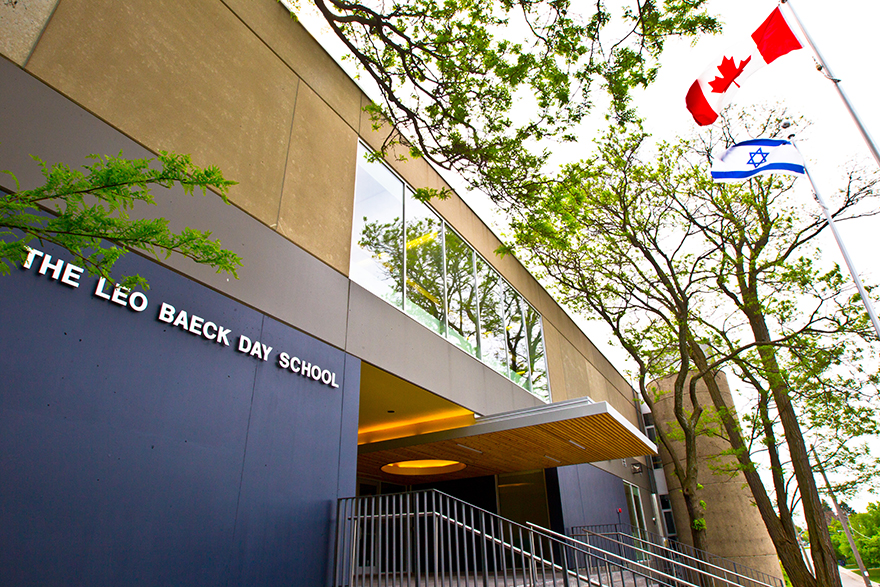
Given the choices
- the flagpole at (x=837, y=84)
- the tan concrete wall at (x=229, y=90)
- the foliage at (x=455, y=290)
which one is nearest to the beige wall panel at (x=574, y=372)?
the foliage at (x=455, y=290)

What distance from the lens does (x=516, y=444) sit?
10.1 meters

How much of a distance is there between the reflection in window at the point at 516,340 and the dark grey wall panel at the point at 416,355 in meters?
1.48

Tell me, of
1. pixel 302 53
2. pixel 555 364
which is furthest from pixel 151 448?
pixel 555 364

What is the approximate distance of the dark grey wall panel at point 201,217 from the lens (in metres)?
4.04

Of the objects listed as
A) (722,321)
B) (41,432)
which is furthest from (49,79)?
(722,321)

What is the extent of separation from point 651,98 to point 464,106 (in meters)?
2.70

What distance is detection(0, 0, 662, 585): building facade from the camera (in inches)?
145

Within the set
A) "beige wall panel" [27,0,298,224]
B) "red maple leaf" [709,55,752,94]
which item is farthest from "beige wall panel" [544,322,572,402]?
"beige wall panel" [27,0,298,224]

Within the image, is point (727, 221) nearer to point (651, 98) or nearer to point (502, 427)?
point (651, 98)

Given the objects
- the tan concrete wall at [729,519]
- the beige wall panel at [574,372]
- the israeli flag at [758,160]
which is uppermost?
the israeli flag at [758,160]

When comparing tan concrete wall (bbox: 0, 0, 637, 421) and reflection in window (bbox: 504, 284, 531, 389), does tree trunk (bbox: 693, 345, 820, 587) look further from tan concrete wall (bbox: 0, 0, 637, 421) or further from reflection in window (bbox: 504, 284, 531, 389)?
tan concrete wall (bbox: 0, 0, 637, 421)

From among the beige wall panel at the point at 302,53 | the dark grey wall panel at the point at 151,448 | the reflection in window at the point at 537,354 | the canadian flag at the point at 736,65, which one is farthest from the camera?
the reflection in window at the point at 537,354

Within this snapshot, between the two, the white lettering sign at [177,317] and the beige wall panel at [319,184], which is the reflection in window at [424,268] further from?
the white lettering sign at [177,317]

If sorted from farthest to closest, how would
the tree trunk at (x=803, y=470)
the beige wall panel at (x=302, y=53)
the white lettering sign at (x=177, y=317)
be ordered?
the tree trunk at (x=803, y=470) < the beige wall panel at (x=302, y=53) < the white lettering sign at (x=177, y=317)
